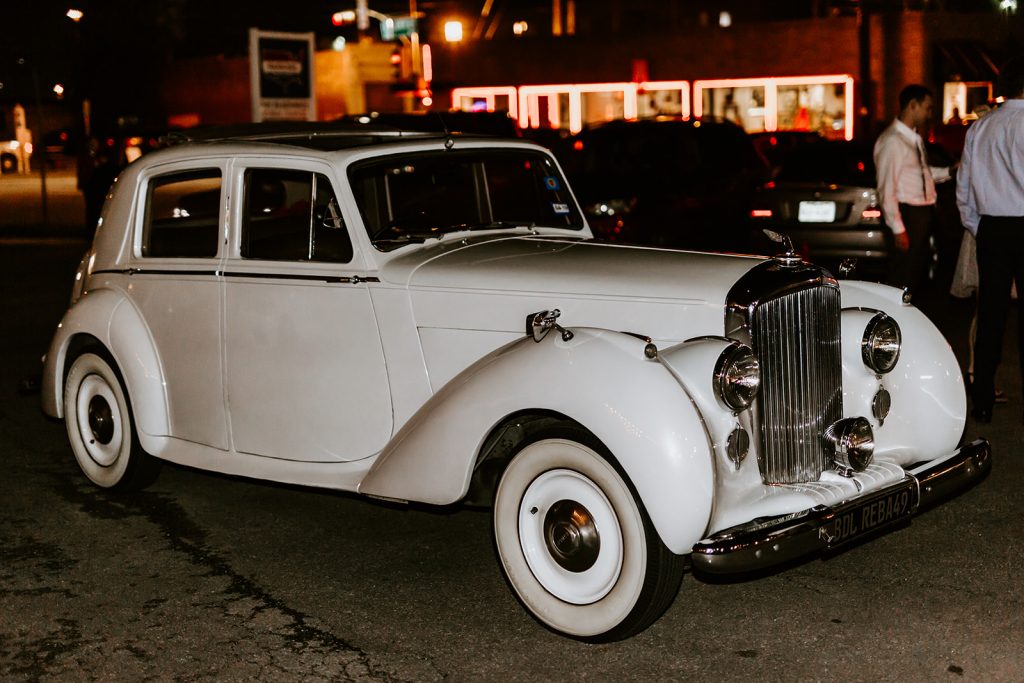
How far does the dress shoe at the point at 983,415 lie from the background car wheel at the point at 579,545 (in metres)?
3.72

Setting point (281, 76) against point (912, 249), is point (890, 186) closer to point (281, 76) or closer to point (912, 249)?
point (912, 249)

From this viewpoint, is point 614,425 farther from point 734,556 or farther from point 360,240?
point 360,240

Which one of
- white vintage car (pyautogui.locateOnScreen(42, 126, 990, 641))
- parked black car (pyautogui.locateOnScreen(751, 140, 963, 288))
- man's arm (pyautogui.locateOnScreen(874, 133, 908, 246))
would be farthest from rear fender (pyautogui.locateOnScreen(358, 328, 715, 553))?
parked black car (pyautogui.locateOnScreen(751, 140, 963, 288))

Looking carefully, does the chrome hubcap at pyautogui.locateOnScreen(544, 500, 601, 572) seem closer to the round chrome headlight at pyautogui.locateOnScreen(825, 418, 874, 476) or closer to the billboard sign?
the round chrome headlight at pyautogui.locateOnScreen(825, 418, 874, 476)

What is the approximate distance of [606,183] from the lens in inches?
525

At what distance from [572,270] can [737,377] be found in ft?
3.12

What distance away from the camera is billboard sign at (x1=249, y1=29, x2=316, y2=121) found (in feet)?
53.9

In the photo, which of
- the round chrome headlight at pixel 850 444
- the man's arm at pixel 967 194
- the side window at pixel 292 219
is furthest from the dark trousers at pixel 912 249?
the side window at pixel 292 219

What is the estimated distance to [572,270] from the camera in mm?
4941

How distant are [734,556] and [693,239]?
31.7 feet

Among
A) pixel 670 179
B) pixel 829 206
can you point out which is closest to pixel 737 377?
pixel 829 206

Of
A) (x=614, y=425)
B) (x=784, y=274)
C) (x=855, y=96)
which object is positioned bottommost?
(x=614, y=425)

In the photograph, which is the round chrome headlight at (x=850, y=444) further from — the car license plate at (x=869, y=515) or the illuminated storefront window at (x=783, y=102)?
the illuminated storefront window at (x=783, y=102)

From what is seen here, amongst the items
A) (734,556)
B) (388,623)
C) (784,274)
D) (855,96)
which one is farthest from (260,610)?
(855,96)
